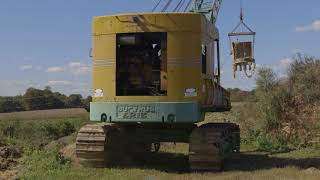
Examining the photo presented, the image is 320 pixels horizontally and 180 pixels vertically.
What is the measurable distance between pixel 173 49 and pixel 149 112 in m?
1.48

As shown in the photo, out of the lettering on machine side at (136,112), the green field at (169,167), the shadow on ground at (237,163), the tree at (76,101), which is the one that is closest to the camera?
the green field at (169,167)

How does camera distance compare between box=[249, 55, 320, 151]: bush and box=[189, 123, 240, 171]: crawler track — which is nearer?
box=[189, 123, 240, 171]: crawler track

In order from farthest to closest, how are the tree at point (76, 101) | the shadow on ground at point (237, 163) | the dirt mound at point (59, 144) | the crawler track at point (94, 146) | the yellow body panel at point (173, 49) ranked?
1. the tree at point (76, 101)
2. the dirt mound at point (59, 144)
3. the shadow on ground at point (237, 163)
4. the crawler track at point (94, 146)
5. the yellow body panel at point (173, 49)

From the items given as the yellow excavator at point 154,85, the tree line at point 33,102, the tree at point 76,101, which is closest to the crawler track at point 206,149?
the yellow excavator at point 154,85

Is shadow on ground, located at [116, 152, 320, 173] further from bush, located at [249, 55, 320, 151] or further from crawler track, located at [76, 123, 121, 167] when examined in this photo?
bush, located at [249, 55, 320, 151]

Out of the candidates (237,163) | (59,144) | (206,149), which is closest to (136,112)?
(206,149)

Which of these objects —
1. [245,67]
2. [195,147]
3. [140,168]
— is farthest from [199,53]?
[245,67]

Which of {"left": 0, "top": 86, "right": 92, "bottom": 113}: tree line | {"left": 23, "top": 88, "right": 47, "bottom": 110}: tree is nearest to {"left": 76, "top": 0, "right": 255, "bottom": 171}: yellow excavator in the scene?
{"left": 0, "top": 86, "right": 92, "bottom": 113}: tree line

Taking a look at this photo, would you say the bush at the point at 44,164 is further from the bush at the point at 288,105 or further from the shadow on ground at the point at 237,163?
the bush at the point at 288,105

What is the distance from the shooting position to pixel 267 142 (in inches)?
788

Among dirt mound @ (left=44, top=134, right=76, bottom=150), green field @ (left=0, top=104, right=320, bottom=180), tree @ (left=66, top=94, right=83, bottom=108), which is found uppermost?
tree @ (left=66, top=94, right=83, bottom=108)

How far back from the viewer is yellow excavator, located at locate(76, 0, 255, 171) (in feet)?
44.1

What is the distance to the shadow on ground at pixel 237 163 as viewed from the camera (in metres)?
14.3

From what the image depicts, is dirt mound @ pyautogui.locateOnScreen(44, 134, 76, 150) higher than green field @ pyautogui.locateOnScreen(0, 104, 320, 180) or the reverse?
higher
